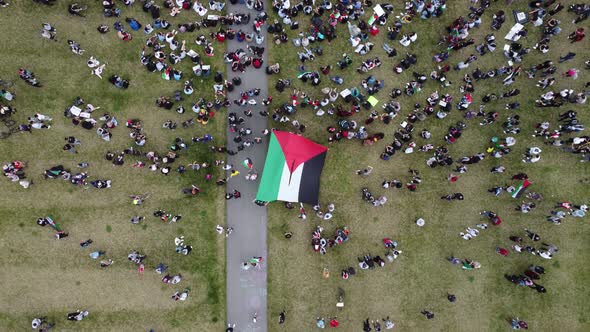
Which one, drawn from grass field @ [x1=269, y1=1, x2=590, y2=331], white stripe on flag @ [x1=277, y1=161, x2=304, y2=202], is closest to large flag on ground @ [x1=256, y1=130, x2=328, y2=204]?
white stripe on flag @ [x1=277, y1=161, x2=304, y2=202]

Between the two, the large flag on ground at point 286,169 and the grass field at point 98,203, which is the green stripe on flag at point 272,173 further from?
the grass field at point 98,203

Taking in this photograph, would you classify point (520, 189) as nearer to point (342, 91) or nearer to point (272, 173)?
point (342, 91)

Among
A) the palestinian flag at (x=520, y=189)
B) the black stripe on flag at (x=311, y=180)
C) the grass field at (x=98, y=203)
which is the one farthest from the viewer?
the palestinian flag at (x=520, y=189)

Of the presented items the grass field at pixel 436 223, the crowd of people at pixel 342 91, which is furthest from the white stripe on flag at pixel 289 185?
the grass field at pixel 436 223

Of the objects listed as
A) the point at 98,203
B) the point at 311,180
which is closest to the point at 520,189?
the point at 311,180

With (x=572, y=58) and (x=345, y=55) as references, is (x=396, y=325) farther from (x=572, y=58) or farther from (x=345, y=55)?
(x=572, y=58)

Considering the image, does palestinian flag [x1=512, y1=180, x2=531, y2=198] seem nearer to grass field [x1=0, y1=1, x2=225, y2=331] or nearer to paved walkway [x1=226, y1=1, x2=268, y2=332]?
paved walkway [x1=226, y1=1, x2=268, y2=332]
